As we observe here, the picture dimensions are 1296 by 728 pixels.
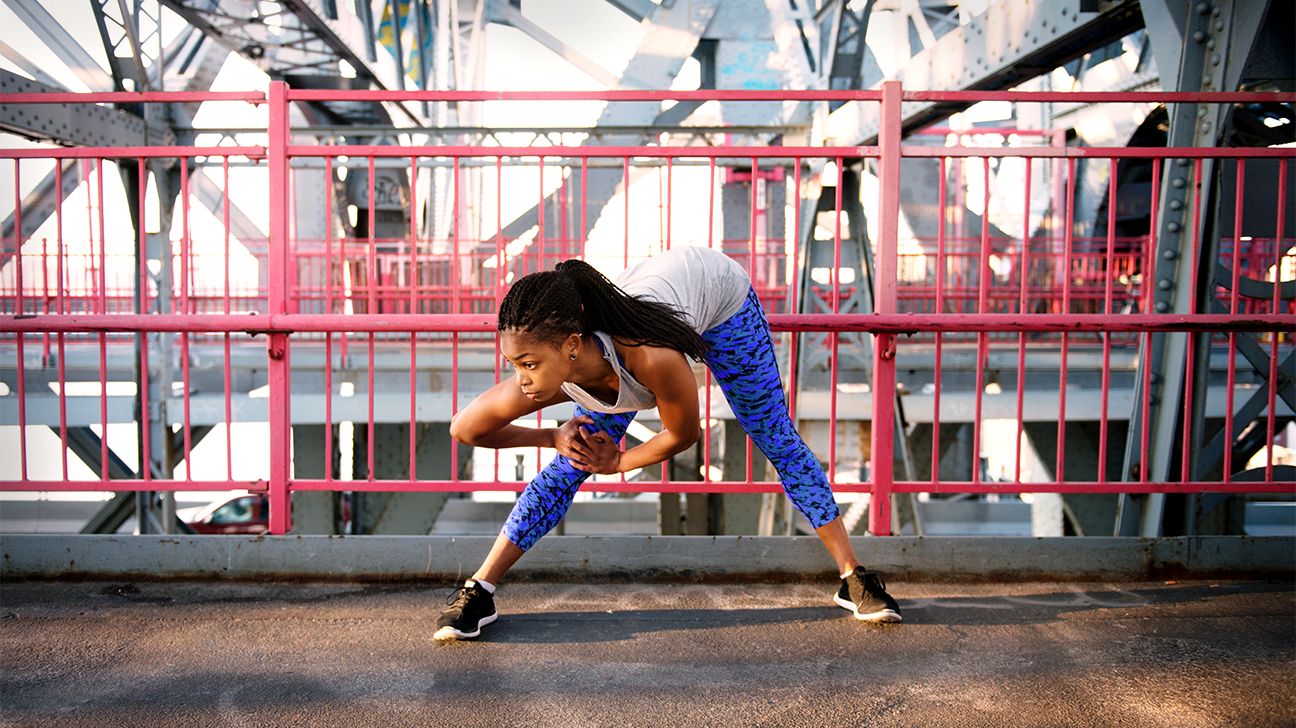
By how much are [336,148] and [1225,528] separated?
32.5 feet

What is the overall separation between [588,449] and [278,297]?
6.14 ft

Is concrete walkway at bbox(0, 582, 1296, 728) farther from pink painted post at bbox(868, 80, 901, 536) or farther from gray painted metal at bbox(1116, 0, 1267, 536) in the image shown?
gray painted metal at bbox(1116, 0, 1267, 536)

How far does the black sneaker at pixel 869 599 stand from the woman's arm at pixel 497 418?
134 cm

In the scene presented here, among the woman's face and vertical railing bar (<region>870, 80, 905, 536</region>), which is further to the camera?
vertical railing bar (<region>870, 80, 905, 536</region>)

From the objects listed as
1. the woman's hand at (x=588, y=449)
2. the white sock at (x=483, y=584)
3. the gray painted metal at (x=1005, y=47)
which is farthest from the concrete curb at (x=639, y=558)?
the gray painted metal at (x=1005, y=47)

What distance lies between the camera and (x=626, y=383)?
260 cm

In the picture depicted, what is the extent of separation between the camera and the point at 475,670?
2895 mm

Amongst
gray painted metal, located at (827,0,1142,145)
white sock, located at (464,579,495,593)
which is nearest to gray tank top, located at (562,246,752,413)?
white sock, located at (464,579,495,593)

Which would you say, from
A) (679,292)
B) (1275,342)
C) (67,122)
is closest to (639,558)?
(679,292)

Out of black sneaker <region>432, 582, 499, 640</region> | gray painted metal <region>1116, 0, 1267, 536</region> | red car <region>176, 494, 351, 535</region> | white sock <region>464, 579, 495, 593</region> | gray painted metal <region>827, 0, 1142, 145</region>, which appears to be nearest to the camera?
black sneaker <region>432, 582, 499, 640</region>

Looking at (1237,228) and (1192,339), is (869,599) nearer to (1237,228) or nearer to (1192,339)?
(1192,339)

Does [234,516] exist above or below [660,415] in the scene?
below

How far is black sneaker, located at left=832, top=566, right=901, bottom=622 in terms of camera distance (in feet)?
11.0

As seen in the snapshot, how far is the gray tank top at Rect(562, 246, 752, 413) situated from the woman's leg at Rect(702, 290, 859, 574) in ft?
0.30
